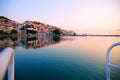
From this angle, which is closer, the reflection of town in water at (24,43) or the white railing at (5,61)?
the white railing at (5,61)

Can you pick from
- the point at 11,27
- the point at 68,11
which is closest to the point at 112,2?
the point at 68,11

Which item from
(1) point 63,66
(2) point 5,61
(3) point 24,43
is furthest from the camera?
(3) point 24,43

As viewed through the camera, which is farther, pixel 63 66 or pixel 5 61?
pixel 63 66

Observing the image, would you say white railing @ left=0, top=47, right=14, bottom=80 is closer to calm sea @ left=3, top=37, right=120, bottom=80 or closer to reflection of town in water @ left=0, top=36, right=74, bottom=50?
calm sea @ left=3, top=37, right=120, bottom=80

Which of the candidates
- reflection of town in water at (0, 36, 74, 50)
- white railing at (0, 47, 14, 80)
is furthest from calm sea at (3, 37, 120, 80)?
white railing at (0, 47, 14, 80)

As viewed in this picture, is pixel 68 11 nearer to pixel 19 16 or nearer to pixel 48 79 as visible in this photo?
pixel 19 16

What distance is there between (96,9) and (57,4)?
17.7ft

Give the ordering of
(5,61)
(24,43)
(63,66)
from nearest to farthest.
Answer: (5,61)
(63,66)
(24,43)

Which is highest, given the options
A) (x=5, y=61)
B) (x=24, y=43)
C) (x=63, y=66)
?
(x=5, y=61)

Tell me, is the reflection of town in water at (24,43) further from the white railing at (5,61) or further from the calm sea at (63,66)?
the white railing at (5,61)

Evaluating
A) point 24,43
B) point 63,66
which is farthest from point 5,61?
point 24,43

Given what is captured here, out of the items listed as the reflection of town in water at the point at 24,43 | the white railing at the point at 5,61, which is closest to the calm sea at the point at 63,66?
the reflection of town in water at the point at 24,43

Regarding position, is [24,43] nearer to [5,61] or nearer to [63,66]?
[63,66]

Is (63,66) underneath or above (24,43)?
underneath
